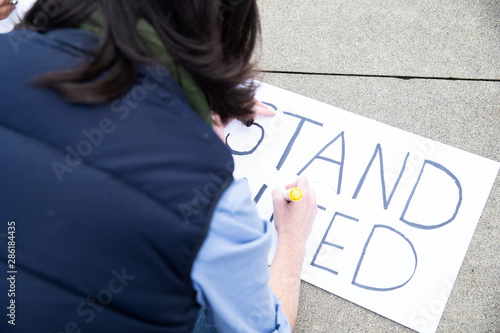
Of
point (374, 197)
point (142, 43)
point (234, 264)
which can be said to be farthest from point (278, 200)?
point (142, 43)

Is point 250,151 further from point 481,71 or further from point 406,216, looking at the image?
point 481,71

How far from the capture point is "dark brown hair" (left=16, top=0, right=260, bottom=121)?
52 cm

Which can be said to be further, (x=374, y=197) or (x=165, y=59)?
(x=374, y=197)

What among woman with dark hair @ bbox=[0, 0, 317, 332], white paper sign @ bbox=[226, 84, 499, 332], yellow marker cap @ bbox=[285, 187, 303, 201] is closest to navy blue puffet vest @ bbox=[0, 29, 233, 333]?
woman with dark hair @ bbox=[0, 0, 317, 332]

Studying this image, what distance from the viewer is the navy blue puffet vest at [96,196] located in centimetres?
50

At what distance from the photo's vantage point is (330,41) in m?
1.23

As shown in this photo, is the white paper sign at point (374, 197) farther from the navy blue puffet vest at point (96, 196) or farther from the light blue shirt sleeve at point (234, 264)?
the navy blue puffet vest at point (96, 196)

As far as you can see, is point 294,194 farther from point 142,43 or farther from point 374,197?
point 142,43

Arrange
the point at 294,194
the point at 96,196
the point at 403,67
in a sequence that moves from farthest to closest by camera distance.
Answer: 1. the point at 403,67
2. the point at 294,194
3. the point at 96,196

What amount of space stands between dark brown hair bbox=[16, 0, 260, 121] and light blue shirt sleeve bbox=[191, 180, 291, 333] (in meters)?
0.15

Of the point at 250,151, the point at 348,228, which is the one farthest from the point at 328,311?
the point at 250,151

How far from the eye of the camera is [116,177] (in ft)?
1.65

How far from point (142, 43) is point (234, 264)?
30 cm

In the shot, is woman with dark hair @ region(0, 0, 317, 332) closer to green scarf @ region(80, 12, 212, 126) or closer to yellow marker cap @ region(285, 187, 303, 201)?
green scarf @ region(80, 12, 212, 126)
